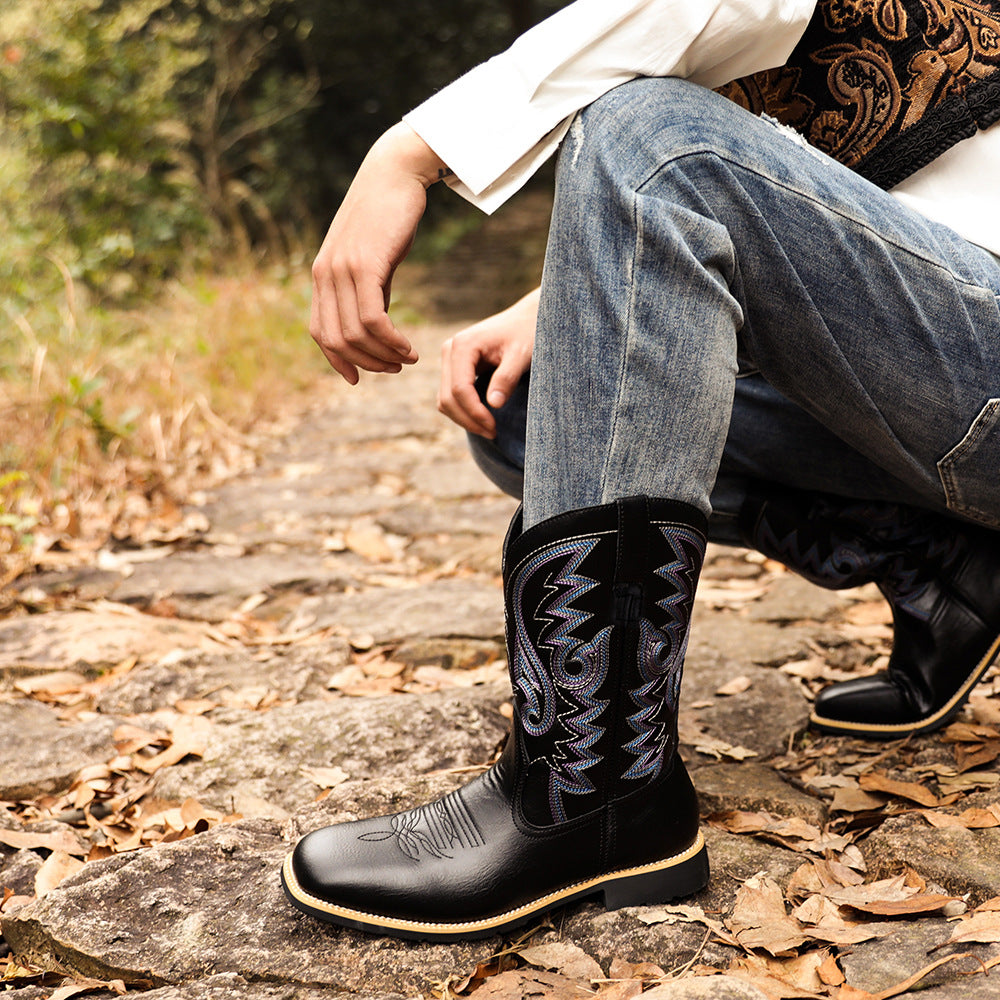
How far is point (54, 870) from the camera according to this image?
4.04ft

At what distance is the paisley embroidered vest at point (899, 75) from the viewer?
110cm

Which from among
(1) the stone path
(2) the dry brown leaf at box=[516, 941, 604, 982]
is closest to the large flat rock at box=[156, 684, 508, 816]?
(1) the stone path

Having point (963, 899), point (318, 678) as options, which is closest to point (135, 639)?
point (318, 678)

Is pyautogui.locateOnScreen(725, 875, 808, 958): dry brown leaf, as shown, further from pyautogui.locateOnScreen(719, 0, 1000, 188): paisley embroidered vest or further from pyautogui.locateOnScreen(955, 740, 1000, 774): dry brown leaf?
pyautogui.locateOnScreen(719, 0, 1000, 188): paisley embroidered vest

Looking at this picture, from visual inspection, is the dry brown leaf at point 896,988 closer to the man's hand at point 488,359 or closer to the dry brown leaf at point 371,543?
the man's hand at point 488,359

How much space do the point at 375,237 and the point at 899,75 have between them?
61 cm

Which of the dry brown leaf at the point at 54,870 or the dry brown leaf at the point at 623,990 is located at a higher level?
the dry brown leaf at the point at 54,870

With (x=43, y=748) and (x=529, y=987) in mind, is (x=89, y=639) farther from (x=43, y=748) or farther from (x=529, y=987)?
(x=529, y=987)

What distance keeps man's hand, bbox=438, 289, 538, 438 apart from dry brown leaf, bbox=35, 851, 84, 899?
75 centimetres

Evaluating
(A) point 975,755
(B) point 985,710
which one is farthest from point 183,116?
(A) point 975,755

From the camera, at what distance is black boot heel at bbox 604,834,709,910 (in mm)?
1059

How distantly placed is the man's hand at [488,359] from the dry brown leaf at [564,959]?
0.68m

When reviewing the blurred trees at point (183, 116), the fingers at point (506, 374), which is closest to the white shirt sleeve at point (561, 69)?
the fingers at point (506, 374)

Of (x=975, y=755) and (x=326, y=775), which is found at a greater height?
(x=326, y=775)
